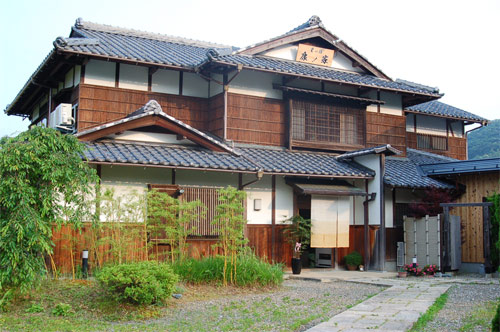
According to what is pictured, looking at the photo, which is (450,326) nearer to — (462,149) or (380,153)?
(380,153)

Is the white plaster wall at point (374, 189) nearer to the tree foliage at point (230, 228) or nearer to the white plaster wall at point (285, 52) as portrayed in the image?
the white plaster wall at point (285, 52)

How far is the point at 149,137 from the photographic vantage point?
1512 centimetres

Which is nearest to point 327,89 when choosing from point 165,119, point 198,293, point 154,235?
point 165,119

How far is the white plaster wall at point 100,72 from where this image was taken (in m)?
16.0

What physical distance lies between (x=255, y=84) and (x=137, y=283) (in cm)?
Result: 984

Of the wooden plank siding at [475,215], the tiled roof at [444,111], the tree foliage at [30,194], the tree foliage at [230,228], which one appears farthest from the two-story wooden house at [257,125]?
the tree foliage at [30,194]

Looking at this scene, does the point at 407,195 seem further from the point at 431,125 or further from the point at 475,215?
the point at 431,125

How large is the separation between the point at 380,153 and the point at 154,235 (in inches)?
305

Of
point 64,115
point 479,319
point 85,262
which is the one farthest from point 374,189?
point 64,115

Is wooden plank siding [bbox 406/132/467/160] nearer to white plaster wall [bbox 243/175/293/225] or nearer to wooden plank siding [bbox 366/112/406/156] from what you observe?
wooden plank siding [bbox 366/112/406/156]

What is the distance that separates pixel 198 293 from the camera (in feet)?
35.2

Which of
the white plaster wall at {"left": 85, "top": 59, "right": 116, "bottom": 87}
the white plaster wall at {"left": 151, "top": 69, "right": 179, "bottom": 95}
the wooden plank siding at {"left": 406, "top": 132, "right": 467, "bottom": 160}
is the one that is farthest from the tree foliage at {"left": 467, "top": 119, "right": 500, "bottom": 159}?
the white plaster wall at {"left": 85, "top": 59, "right": 116, "bottom": 87}

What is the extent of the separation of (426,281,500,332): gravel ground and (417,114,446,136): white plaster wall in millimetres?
11234

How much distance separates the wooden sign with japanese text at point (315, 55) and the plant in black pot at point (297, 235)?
595 centimetres
